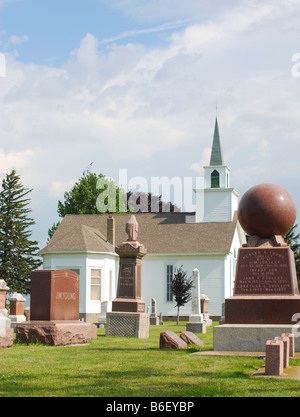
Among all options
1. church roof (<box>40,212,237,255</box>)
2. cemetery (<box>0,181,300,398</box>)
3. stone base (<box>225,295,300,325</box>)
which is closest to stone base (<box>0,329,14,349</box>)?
cemetery (<box>0,181,300,398</box>)

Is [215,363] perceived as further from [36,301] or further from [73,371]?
[36,301]

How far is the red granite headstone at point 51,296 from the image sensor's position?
1539cm

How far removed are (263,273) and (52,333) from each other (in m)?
5.43

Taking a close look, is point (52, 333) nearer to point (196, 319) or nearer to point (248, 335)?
point (248, 335)

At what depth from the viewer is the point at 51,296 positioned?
15438 millimetres

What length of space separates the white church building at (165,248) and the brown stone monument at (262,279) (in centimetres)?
2497

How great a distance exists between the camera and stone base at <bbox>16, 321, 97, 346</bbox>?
1516 cm

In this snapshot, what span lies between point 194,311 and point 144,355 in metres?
13.4

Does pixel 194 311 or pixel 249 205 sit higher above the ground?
pixel 249 205

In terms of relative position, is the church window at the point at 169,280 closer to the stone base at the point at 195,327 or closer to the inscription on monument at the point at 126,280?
the stone base at the point at 195,327

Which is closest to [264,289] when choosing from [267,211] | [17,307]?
[267,211]

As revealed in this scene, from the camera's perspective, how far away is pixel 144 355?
12.9 metres

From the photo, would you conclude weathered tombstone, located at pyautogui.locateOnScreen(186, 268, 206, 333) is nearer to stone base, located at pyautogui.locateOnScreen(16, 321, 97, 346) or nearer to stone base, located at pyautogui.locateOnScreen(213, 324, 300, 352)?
stone base, located at pyautogui.locateOnScreen(16, 321, 97, 346)

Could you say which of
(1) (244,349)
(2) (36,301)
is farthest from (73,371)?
(2) (36,301)
